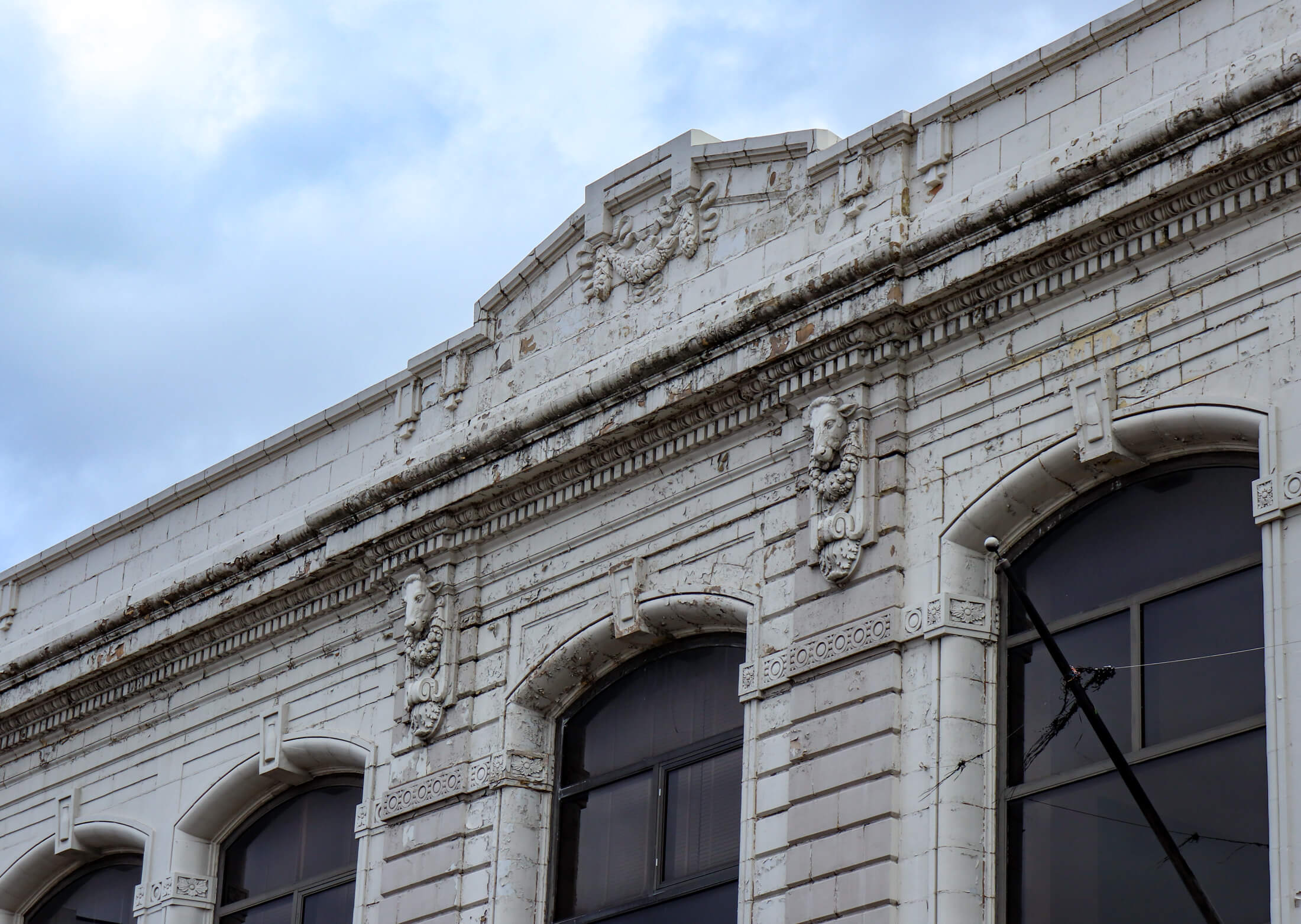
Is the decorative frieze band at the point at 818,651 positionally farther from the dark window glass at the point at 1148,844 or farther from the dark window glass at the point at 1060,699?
the dark window glass at the point at 1148,844

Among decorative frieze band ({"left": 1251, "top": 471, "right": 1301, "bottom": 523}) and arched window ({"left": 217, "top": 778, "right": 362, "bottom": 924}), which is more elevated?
decorative frieze band ({"left": 1251, "top": 471, "right": 1301, "bottom": 523})

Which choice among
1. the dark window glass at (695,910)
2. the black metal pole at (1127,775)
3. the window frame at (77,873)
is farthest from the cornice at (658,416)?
the dark window glass at (695,910)

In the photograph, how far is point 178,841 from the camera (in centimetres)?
2427

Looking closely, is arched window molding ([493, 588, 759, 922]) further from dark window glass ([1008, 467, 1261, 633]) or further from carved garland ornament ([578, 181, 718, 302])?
carved garland ornament ([578, 181, 718, 302])

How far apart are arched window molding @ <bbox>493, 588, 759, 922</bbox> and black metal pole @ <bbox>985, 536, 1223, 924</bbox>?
410cm

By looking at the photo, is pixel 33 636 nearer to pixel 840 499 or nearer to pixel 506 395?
pixel 506 395

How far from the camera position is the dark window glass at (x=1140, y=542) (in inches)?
656

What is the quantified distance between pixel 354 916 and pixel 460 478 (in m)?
4.22

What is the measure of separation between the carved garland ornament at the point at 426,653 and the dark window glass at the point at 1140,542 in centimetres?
612

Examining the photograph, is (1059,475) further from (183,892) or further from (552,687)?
(183,892)

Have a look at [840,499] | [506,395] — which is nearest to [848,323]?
[840,499]

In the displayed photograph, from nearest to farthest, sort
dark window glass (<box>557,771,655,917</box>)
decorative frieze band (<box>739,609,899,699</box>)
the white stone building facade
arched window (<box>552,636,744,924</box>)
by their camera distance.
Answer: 1. the white stone building facade
2. decorative frieze band (<box>739,609,899,699</box>)
3. arched window (<box>552,636,744,924</box>)
4. dark window glass (<box>557,771,655,917</box>)

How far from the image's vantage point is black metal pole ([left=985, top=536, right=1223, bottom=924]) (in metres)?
14.5

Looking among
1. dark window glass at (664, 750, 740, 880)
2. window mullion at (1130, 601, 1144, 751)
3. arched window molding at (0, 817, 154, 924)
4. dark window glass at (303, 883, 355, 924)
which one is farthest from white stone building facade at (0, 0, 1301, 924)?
dark window glass at (303, 883, 355, 924)
